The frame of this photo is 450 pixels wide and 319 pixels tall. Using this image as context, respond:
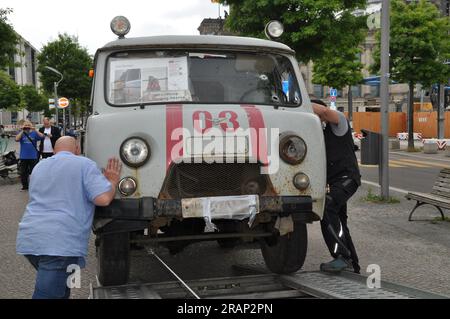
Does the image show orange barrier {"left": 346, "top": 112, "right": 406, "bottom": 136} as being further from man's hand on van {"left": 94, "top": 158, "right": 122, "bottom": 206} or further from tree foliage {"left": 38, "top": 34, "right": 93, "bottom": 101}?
man's hand on van {"left": 94, "top": 158, "right": 122, "bottom": 206}

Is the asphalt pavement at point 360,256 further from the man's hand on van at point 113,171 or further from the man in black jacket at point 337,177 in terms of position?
the man's hand on van at point 113,171

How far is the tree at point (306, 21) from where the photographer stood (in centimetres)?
1427

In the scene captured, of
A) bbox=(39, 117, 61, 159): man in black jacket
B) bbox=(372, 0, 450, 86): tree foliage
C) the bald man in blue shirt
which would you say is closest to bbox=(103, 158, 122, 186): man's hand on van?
the bald man in blue shirt

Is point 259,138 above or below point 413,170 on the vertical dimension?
above

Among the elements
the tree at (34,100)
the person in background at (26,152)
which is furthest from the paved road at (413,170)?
the tree at (34,100)

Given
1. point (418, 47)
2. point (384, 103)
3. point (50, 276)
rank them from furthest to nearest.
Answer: point (418, 47), point (384, 103), point (50, 276)

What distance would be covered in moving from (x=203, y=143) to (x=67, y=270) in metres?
1.40

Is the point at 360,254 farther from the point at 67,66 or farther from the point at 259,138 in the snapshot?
the point at 67,66

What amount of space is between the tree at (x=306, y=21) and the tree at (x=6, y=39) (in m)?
6.48

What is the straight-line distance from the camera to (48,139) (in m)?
13.9

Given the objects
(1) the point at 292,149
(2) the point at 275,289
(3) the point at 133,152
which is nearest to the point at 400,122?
(2) the point at 275,289

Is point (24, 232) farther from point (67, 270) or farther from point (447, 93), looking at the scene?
point (447, 93)

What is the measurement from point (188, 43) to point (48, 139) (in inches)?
385
